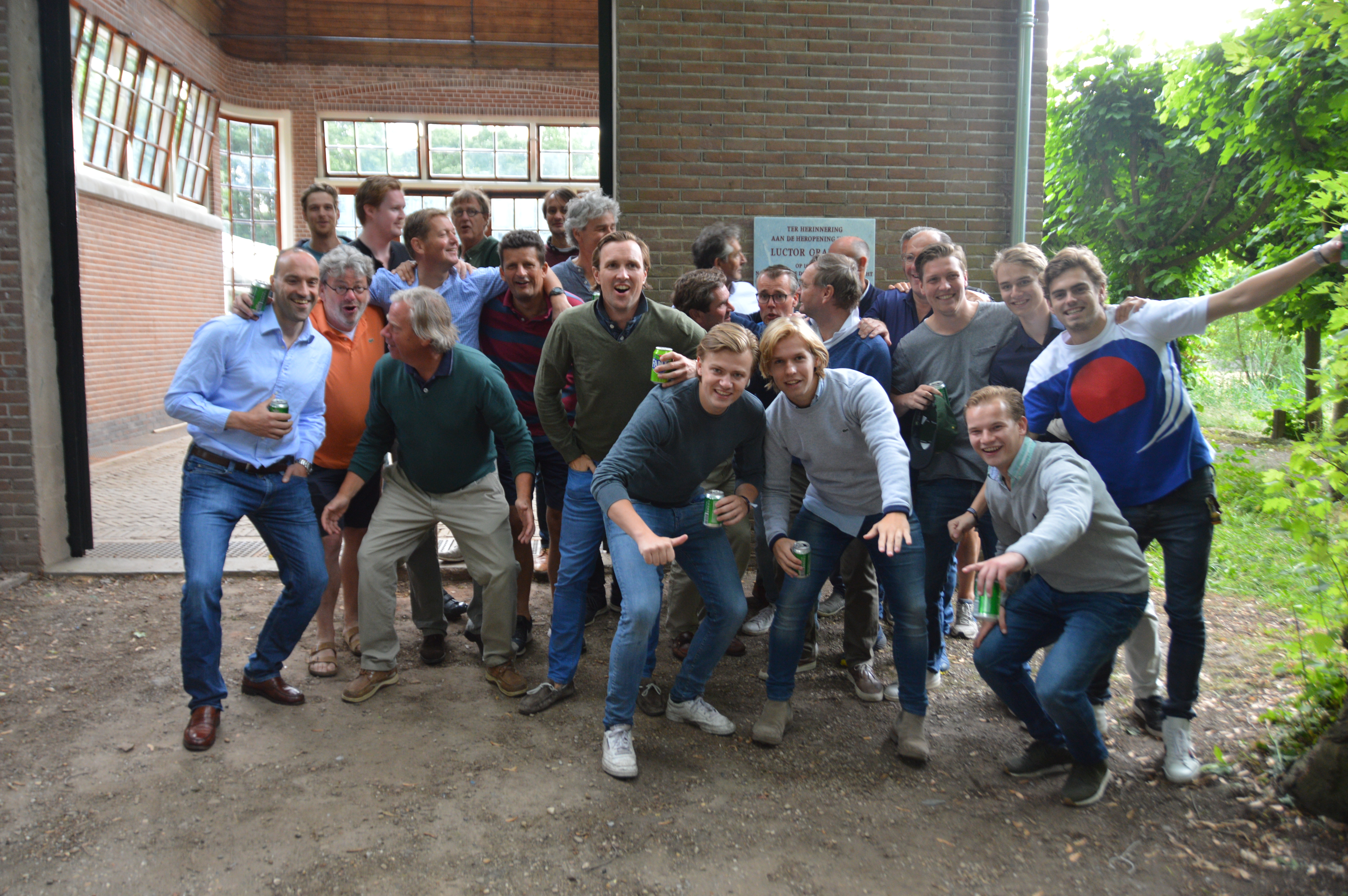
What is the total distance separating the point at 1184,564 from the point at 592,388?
2.56 metres

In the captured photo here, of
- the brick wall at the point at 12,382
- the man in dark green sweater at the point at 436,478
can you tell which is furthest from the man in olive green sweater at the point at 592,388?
the brick wall at the point at 12,382

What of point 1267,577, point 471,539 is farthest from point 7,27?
point 1267,577

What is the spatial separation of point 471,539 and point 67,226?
4285mm

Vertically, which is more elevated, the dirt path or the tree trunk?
the tree trunk

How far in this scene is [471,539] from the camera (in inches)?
162

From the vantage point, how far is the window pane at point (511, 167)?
20734mm

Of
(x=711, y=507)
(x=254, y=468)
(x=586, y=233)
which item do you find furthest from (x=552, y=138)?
(x=711, y=507)

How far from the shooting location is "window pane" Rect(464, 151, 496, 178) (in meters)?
20.8

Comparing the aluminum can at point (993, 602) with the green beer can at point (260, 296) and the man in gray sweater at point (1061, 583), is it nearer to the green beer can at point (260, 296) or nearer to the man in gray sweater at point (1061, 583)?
the man in gray sweater at point (1061, 583)

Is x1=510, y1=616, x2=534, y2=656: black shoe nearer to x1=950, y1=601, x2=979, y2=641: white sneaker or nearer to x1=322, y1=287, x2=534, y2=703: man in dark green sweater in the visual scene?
x1=322, y1=287, x2=534, y2=703: man in dark green sweater

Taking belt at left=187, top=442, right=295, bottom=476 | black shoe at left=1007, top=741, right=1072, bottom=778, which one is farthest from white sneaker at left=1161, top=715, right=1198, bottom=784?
belt at left=187, top=442, right=295, bottom=476

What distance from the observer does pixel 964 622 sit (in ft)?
16.6

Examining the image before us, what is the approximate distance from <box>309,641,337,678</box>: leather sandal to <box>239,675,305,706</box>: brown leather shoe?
0.98 feet

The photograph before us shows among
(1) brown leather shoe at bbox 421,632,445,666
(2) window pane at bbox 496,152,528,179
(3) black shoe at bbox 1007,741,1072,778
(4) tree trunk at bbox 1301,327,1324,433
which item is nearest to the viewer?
(3) black shoe at bbox 1007,741,1072,778
